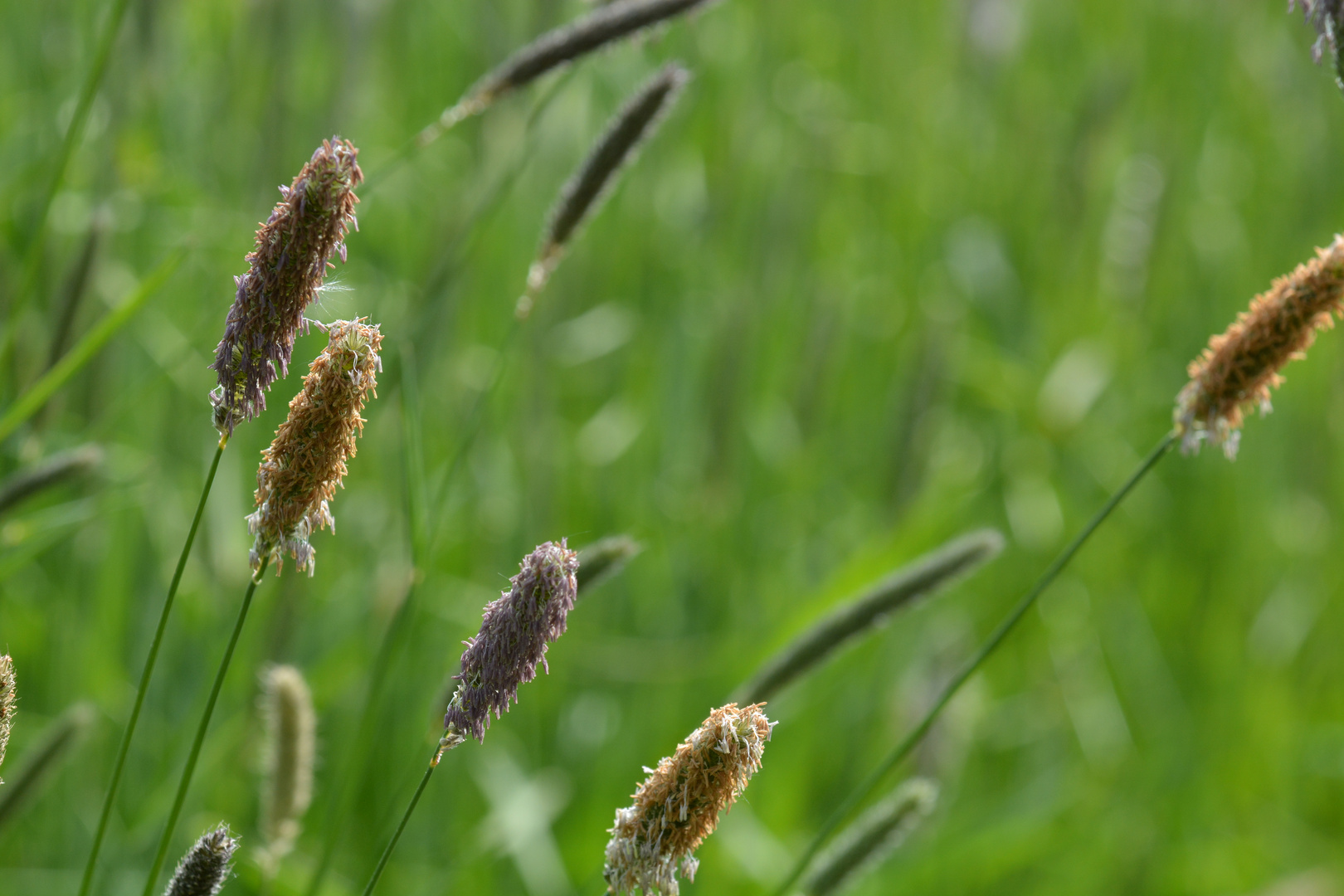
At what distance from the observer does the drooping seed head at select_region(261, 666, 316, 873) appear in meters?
0.81

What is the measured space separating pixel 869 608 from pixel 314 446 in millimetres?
481

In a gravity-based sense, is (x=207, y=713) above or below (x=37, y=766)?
below

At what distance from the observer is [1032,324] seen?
2564 millimetres

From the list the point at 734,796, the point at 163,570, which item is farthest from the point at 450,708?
the point at 163,570

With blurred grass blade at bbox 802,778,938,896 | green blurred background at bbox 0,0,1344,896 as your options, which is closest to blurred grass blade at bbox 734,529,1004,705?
blurred grass blade at bbox 802,778,938,896

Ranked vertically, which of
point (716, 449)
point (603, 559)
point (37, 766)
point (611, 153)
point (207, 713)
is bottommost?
point (207, 713)

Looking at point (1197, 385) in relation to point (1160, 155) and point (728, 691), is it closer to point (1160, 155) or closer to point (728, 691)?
point (728, 691)

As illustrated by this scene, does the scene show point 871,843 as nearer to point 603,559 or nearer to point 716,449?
point 603,559

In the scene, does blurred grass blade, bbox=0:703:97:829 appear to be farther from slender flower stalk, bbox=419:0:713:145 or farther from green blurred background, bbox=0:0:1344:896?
slender flower stalk, bbox=419:0:713:145

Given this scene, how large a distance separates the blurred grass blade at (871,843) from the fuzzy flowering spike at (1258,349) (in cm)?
31

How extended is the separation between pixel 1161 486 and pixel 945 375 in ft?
2.91

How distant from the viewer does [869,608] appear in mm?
836

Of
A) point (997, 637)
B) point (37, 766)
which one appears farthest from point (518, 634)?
point (37, 766)

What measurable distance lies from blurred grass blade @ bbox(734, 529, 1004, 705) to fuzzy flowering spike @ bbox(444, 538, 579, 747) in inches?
16.7
